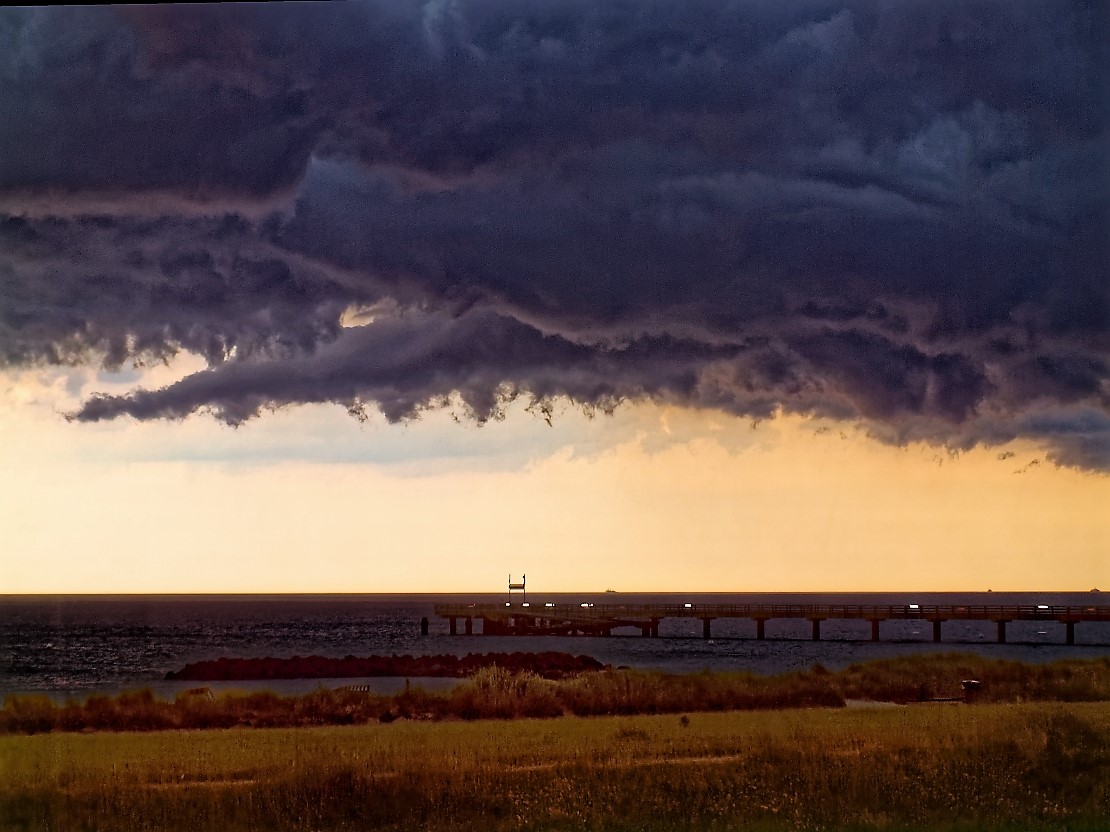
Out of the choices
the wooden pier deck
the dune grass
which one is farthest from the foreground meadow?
the wooden pier deck

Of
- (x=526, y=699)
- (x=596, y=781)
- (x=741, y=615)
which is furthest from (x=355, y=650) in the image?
(x=596, y=781)

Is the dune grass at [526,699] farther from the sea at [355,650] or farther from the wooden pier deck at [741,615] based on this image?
the wooden pier deck at [741,615]

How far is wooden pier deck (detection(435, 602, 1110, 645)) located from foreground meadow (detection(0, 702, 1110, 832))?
50094 mm

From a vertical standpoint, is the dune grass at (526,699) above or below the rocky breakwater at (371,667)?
above

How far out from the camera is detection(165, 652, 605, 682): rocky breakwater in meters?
48.7

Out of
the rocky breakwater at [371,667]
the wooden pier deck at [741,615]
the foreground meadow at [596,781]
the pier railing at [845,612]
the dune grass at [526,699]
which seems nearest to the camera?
the foreground meadow at [596,781]

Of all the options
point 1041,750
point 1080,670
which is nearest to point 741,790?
point 1041,750

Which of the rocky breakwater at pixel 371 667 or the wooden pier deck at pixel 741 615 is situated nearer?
the rocky breakwater at pixel 371 667

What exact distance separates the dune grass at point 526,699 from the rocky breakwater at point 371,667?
1855 centimetres

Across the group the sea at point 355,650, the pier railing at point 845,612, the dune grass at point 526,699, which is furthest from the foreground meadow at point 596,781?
the pier railing at point 845,612

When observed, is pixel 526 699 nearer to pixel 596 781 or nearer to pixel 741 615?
pixel 596 781

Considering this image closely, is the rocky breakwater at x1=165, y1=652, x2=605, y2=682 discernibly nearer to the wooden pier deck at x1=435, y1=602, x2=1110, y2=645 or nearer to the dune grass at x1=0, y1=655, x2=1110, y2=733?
the dune grass at x1=0, y1=655, x2=1110, y2=733

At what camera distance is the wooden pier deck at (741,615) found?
68.9 m

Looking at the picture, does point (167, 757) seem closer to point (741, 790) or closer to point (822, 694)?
point (741, 790)
